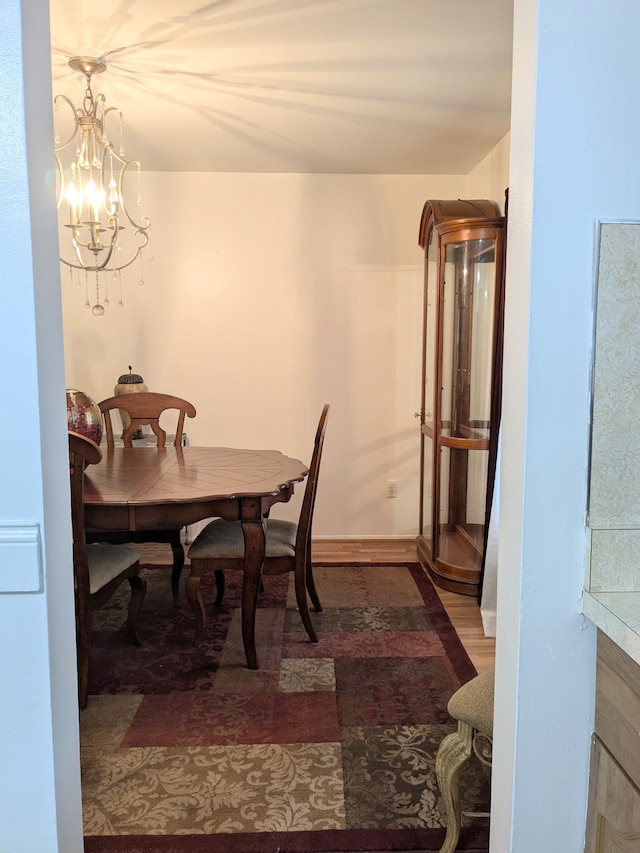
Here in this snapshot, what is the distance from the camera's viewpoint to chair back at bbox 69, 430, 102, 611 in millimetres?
2021

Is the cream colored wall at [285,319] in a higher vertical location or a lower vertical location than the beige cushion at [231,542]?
higher

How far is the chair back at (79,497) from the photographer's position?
2021 mm

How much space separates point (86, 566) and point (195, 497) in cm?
44

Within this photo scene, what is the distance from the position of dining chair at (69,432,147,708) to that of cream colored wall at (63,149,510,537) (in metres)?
1.81

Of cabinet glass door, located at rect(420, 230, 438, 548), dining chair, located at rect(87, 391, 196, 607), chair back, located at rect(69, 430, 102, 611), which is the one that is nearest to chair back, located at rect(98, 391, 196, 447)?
dining chair, located at rect(87, 391, 196, 607)

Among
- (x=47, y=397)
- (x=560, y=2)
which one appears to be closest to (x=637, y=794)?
(x=47, y=397)

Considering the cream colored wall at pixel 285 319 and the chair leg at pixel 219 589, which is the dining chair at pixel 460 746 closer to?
the chair leg at pixel 219 589

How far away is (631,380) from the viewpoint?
40.3 inches

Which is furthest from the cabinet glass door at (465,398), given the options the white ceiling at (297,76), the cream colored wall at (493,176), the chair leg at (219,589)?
the chair leg at (219,589)

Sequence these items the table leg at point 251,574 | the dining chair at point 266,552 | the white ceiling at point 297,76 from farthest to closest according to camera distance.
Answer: the dining chair at point 266,552
the table leg at point 251,574
the white ceiling at point 297,76

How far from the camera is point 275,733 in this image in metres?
2.08

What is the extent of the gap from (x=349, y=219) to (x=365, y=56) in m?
1.67

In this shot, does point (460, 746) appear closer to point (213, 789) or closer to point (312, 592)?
point (213, 789)

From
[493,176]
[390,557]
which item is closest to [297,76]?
[493,176]
